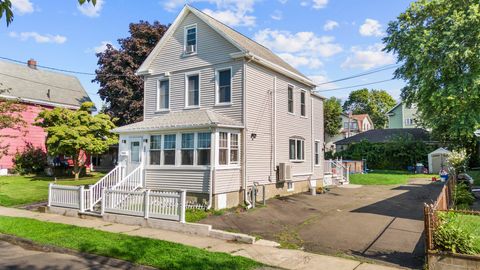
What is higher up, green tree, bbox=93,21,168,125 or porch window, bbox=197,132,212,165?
green tree, bbox=93,21,168,125

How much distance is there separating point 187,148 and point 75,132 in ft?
38.7

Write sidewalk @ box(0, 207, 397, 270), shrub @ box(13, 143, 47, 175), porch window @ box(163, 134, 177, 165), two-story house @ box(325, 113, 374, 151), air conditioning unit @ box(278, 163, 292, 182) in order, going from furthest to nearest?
two-story house @ box(325, 113, 374, 151) → shrub @ box(13, 143, 47, 175) → air conditioning unit @ box(278, 163, 292, 182) → porch window @ box(163, 134, 177, 165) → sidewalk @ box(0, 207, 397, 270)

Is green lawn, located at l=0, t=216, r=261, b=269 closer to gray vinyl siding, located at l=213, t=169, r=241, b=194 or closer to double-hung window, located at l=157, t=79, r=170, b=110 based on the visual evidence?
gray vinyl siding, located at l=213, t=169, r=241, b=194

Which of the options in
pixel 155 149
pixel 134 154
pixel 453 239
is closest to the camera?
pixel 453 239

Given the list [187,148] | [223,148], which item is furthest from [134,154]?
[223,148]

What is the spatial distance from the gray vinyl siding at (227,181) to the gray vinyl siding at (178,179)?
1.36 ft

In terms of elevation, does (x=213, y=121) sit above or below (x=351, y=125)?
below

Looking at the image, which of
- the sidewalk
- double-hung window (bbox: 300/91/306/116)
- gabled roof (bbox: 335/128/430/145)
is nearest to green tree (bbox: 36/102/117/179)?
the sidewalk

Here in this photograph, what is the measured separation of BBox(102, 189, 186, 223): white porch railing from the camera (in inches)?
430

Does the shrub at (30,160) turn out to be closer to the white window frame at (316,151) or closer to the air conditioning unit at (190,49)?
the air conditioning unit at (190,49)

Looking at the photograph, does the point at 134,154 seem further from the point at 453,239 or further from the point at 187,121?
the point at 453,239

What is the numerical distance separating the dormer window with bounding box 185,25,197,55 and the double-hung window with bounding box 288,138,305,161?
271 inches

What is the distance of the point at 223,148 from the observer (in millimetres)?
14633

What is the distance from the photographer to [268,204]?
15570 millimetres
